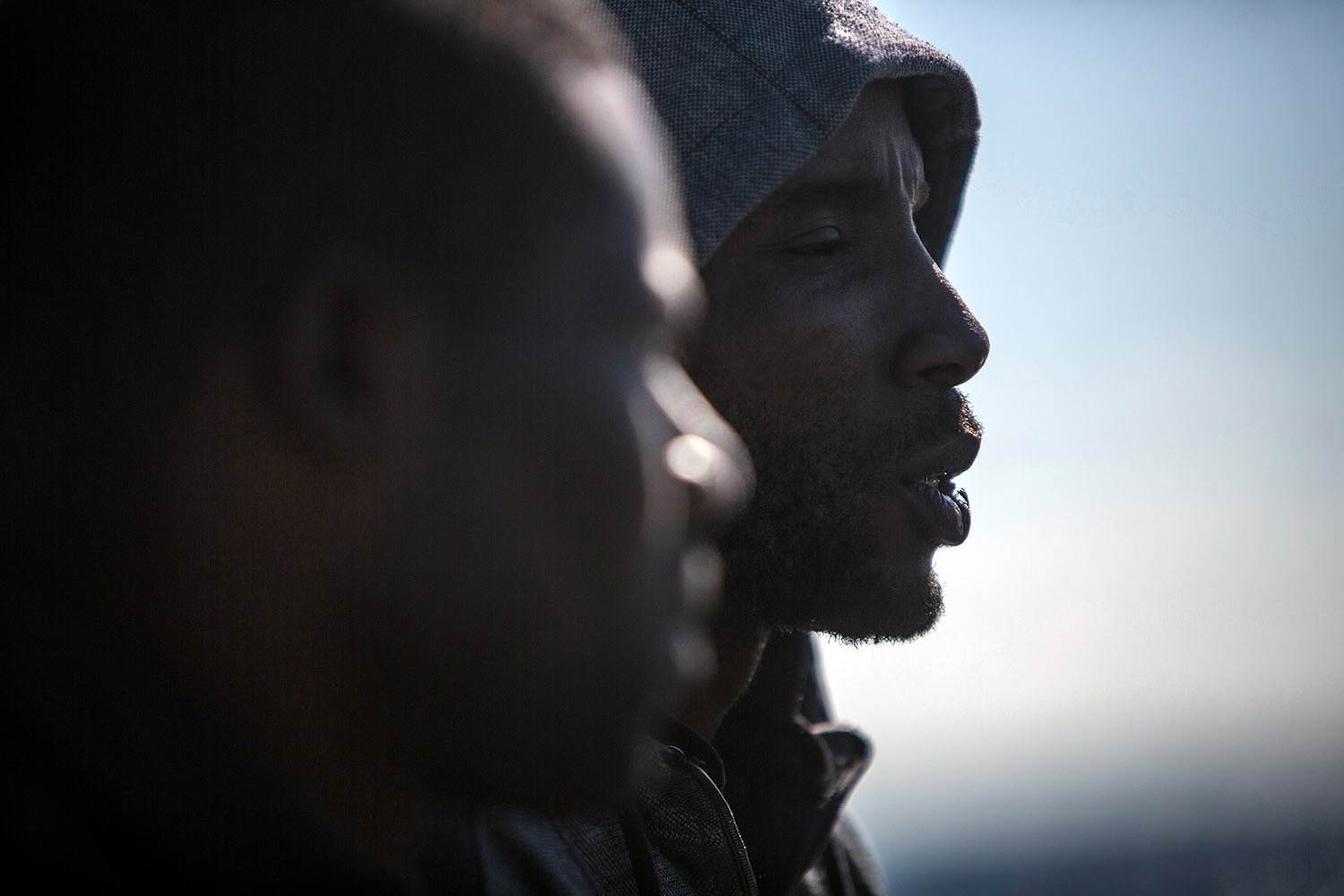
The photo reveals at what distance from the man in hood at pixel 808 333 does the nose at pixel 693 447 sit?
95cm

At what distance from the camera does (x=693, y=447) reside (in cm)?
145

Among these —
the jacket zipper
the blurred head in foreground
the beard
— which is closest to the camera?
the blurred head in foreground

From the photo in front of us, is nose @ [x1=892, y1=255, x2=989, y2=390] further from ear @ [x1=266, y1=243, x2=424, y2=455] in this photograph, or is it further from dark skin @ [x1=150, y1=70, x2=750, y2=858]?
ear @ [x1=266, y1=243, x2=424, y2=455]

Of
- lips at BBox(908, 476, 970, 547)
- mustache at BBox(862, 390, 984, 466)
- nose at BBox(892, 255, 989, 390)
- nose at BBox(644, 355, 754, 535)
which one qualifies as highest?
nose at BBox(644, 355, 754, 535)

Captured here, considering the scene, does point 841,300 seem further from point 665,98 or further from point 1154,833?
point 1154,833

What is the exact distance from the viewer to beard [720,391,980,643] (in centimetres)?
254

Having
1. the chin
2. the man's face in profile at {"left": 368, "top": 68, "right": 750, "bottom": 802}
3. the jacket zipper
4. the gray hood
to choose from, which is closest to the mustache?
the chin

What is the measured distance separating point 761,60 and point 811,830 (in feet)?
5.62

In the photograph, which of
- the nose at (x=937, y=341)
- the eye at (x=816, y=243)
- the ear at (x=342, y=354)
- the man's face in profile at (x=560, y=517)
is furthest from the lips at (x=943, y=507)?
the ear at (x=342, y=354)

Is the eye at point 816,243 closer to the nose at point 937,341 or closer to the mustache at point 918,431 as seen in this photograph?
the nose at point 937,341

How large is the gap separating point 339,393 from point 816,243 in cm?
161

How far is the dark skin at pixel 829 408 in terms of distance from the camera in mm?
2557

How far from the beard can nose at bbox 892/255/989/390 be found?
12 cm

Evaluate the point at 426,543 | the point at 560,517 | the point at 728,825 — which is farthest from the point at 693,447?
the point at 728,825
